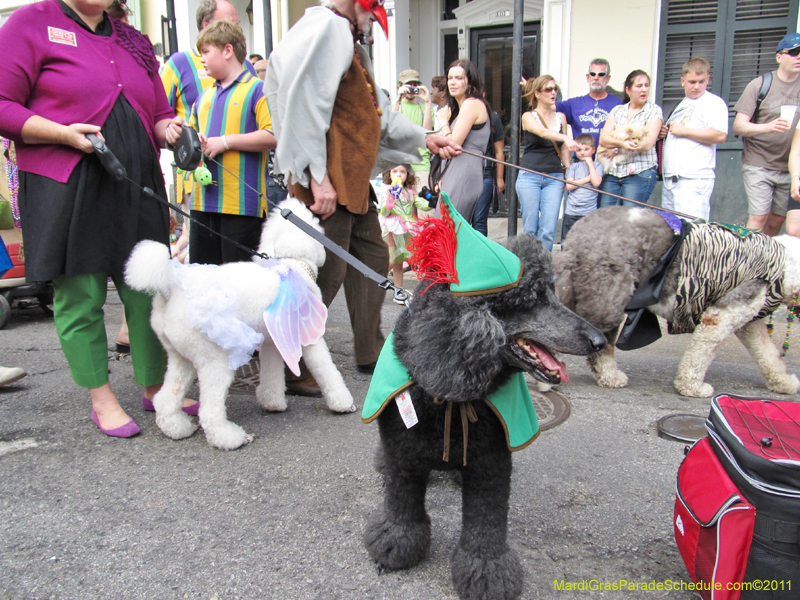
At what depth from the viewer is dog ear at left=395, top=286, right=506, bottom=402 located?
1.58 meters

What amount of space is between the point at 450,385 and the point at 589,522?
1.12 meters

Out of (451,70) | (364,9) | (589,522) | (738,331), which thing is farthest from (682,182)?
(589,522)

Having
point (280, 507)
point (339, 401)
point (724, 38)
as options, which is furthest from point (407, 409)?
point (724, 38)

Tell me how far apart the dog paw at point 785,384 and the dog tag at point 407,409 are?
3.03 metres

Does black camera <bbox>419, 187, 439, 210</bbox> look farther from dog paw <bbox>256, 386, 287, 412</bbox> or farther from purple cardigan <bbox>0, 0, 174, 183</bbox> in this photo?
purple cardigan <bbox>0, 0, 174, 183</bbox>

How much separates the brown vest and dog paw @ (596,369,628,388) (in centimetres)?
197

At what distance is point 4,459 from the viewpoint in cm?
272

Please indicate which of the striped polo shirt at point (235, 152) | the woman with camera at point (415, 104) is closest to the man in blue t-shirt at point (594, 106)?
the woman with camera at point (415, 104)

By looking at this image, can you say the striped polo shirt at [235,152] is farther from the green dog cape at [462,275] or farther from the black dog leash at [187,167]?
the green dog cape at [462,275]

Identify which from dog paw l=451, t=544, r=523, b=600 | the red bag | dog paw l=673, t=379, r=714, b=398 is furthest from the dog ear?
dog paw l=673, t=379, r=714, b=398

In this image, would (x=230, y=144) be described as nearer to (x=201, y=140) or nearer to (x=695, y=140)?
(x=201, y=140)

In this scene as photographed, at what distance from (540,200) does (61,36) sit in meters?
4.14

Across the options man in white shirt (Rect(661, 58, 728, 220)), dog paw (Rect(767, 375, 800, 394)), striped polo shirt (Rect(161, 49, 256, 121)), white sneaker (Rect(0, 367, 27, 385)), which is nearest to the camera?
white sneaker (Rect(0, 367, 27, 385))

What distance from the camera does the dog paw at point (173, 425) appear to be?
114 inches
